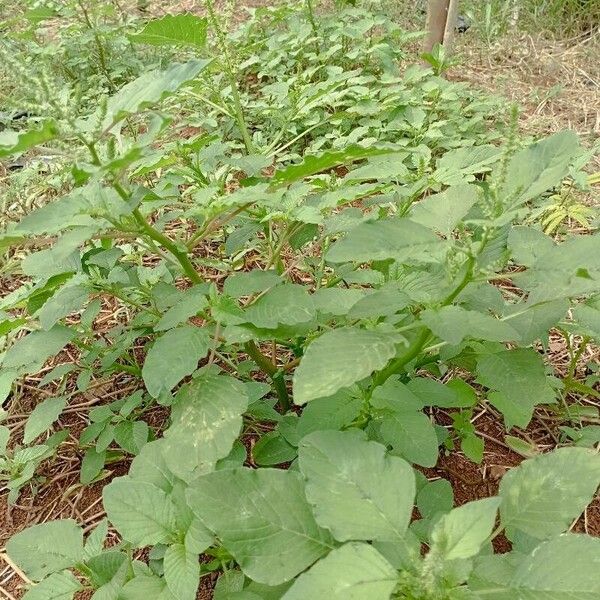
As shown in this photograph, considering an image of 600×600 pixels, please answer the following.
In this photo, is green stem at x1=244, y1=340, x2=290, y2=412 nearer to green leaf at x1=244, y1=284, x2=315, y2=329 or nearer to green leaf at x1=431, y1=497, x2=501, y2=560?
green leaf at x1=244, y1=284, x2=315, y2=329

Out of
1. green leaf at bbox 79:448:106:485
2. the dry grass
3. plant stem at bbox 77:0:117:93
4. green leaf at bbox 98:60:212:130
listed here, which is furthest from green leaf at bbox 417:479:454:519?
plant stem at bbox 77:0:117:93

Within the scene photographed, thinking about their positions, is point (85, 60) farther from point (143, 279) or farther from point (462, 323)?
point (462, 323)

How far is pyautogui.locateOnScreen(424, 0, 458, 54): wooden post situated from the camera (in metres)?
3.21

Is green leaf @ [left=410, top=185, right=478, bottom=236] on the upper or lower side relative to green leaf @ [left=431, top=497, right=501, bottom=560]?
upper

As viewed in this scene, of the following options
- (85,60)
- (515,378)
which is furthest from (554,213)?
(85,60)

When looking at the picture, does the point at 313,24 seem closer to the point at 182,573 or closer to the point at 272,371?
the point at 272,371

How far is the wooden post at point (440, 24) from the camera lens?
321 cm

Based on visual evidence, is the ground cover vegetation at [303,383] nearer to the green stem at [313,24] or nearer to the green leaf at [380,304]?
the green leaf at [380,304]

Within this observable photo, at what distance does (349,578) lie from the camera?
0.84 meters

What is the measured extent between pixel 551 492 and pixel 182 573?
2.01 feet

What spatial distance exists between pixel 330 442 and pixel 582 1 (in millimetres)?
4121

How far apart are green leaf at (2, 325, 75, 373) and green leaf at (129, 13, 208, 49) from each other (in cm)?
68

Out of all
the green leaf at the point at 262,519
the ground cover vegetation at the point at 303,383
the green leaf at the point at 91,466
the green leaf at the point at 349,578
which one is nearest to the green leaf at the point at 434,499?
the ground cover vegetation at the point at 303,383

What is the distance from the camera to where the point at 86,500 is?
64.7 inches
